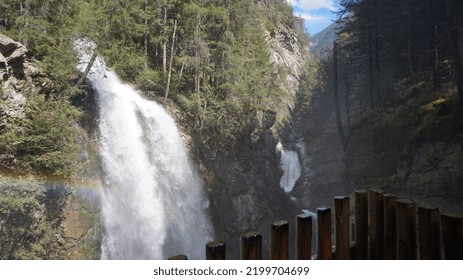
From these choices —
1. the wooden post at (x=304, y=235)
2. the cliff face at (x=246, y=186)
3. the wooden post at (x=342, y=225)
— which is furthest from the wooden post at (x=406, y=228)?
the cliff face at (x=246, y=186)

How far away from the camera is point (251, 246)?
1435 mm

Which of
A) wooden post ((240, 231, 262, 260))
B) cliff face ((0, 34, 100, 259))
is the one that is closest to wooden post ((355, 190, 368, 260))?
wooden post ((240, 231, 262, 260))

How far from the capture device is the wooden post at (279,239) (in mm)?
1477

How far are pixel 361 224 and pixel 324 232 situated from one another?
325mm

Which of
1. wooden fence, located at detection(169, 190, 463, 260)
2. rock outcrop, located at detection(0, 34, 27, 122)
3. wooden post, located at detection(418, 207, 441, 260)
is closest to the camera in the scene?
wooden fence, located at detection(169, 190, 463, 260)

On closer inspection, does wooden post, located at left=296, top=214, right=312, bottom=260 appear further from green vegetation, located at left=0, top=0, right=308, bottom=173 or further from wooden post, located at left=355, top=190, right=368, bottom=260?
green vegetation, located at left=0, top=0, right=308, bottom=173

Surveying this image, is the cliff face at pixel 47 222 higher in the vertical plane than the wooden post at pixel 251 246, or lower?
lower

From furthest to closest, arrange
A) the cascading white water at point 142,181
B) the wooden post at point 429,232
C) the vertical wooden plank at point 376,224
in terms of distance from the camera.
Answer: the cascading white water at point 142,181
the vertical wooden plank at point 376,224
the wooden post at point 429,232

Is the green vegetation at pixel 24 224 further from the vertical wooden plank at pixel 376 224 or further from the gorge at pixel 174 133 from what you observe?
the vertical wooden plank at pixel 376 224

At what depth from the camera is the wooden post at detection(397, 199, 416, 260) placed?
1777mm

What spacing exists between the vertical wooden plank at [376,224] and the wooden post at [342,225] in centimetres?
20

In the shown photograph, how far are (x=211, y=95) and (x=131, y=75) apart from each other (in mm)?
4686

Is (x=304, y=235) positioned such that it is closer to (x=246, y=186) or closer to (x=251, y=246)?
(x=251, y=246)
